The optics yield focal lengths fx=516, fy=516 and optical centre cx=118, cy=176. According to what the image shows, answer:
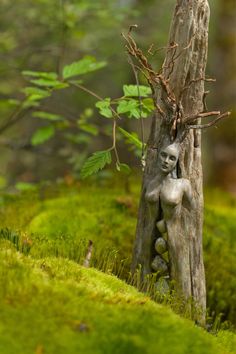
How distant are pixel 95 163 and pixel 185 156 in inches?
23.7

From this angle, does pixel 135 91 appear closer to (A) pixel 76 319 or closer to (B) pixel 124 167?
(B) pixel 124 167

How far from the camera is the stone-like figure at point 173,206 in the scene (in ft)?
10.6

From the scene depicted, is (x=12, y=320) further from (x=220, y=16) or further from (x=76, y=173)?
(x=220, y=16)

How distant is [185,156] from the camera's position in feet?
11.2

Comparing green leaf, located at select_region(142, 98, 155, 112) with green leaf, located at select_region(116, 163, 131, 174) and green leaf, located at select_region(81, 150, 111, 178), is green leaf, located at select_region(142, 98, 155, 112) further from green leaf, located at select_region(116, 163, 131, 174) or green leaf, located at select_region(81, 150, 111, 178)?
green leaf, located at select_region(81, 150, 111, 178)

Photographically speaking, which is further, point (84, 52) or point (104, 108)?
point (84, 52)

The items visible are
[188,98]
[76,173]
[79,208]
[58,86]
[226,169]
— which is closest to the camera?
[188,98]

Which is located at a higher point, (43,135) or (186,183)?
(43,135)

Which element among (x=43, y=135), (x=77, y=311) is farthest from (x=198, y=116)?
(x=43, y=135)

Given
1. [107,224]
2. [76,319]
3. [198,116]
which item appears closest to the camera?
[76,319]

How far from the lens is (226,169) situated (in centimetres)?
731

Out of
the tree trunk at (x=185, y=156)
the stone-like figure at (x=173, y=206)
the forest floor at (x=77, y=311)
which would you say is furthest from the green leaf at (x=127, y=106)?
the forest floor at (x=77, y=311)

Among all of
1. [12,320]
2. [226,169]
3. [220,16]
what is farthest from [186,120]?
[220,16]

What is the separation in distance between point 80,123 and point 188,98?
2.03 metres
